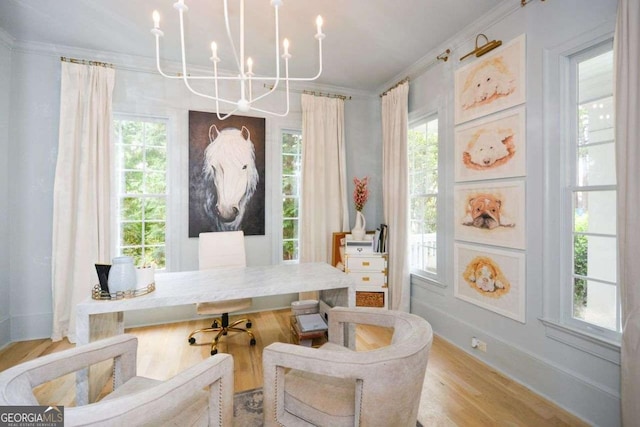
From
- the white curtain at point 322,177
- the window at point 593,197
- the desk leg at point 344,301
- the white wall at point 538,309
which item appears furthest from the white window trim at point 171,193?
the window at point 593,197

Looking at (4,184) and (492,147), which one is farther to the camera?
(4,184)

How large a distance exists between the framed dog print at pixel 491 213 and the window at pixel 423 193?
1.25 feet

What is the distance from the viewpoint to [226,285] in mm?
2018

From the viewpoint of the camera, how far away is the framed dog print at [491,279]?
7.34 ft

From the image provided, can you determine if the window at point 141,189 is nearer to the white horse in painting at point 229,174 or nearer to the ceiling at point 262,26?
the white horse in painting at point 229,174

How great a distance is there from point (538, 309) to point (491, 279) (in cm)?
39

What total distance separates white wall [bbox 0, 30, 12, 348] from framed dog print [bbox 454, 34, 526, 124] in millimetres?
4276

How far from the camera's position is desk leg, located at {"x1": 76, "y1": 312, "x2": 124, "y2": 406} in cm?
159

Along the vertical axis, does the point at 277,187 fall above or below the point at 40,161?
below

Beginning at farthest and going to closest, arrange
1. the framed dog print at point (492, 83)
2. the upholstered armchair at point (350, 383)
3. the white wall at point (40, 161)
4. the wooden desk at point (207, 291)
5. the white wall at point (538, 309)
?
the white wall at point (40, 161) → the framed dog print at point (492, 83) → the white wall at point (538, 309) → the wooden desk at point (207, 291) → the upholstered armchair at point (350, 383)

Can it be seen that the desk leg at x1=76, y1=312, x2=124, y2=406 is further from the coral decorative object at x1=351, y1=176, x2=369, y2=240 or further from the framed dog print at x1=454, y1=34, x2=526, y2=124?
the framed dog print at x1=454, y1=34, x2=526, y2=124

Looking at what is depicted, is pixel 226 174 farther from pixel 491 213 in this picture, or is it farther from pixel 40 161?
pixel 491 213

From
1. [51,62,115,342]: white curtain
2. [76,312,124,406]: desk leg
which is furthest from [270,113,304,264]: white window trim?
[76,312,124,406]: desk leg

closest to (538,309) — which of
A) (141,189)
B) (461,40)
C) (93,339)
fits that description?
(461,40)
